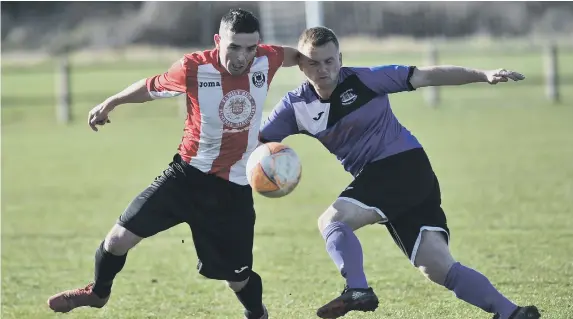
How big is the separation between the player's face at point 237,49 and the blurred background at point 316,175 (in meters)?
1.82

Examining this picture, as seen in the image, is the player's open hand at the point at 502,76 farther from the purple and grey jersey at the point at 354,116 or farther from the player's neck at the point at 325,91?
the player's neck at the point at 325,91

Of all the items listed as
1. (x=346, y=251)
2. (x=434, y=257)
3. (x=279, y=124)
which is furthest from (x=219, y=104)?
(x=434, y=257)

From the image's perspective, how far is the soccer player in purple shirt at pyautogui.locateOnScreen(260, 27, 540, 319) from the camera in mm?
5438

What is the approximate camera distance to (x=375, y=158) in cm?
573

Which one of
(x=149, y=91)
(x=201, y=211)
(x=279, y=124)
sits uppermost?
(x=149, y=91)

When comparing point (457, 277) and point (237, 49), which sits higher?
point (237, 49)

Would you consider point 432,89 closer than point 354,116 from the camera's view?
No

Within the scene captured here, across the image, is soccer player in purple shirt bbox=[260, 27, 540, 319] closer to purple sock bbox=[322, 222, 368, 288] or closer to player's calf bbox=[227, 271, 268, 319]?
purple sock bbox=[322, 222, 368, 288]

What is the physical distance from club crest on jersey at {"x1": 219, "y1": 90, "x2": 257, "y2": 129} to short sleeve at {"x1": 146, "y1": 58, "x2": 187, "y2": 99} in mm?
252

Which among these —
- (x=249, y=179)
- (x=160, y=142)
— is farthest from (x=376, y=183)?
(x=160, y=142)

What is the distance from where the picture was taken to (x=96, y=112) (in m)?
5.81

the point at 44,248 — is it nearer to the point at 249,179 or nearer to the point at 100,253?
the point at 100,253

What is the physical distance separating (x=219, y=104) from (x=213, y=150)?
0.29 meters

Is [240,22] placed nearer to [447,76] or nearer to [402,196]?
[447,76]
